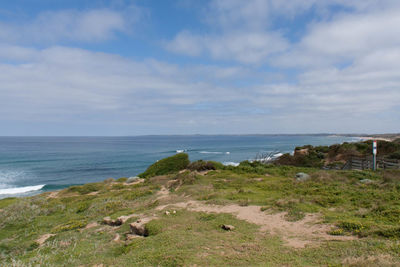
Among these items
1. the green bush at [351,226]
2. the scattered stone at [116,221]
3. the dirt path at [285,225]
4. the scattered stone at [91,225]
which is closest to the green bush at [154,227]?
the scattered stone at [116,221]

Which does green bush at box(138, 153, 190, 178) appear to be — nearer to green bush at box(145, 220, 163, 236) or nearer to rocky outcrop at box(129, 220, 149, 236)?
rocky outcrop at box(129, 220, 149, 236)

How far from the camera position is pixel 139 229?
879cm

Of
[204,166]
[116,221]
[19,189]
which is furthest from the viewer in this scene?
[19,189]

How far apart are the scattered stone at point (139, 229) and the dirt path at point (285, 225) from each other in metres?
2.93

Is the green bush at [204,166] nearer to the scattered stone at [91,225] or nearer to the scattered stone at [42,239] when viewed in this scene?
the scattered stone at [91,225]

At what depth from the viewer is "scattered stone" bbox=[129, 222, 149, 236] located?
8.56m

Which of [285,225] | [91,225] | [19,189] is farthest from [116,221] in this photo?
[19,189]

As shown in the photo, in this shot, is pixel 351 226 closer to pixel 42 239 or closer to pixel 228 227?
pixel 228 227

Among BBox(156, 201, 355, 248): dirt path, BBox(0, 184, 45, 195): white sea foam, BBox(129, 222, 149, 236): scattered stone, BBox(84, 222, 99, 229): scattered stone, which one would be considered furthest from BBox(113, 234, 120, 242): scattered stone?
BBox(0, 184, 45, 195): white sea foam

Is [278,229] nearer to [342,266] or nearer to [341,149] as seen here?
[342,266]

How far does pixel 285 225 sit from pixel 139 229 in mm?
5233

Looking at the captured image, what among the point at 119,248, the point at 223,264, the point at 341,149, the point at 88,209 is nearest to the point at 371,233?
the point at 223,264

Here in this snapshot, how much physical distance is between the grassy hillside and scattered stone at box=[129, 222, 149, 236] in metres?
0.18

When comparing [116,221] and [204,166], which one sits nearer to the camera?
[116,221]
